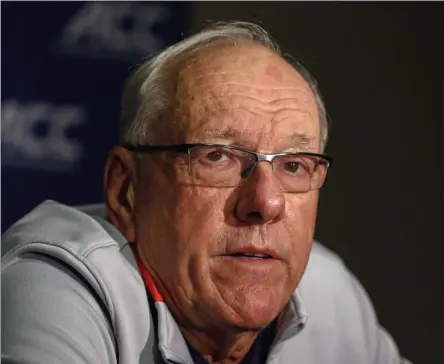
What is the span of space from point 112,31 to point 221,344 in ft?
1.99

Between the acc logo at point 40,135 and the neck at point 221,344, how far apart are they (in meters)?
0.38

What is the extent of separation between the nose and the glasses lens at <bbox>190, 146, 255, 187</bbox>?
0.07 feet

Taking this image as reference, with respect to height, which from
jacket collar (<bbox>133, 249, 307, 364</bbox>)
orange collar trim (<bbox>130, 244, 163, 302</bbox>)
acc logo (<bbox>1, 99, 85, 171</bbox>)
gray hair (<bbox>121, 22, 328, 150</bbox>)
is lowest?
jacket collar (<bbox>133, 249, 307, 364</bbox>)

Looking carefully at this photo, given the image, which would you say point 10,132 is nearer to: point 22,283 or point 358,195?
point 22,283

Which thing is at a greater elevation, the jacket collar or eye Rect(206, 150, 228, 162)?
eye Rect(206, 150, 228, 162)

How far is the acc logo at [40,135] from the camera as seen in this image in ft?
4.04

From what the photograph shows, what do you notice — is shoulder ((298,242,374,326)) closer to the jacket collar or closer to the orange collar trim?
the jacket collar

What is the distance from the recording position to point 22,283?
3.60 ft

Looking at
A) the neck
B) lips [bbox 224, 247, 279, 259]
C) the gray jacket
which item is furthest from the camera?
the neck

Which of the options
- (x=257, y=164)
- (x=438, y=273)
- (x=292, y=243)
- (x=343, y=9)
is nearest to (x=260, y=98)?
(x=257, y=164)

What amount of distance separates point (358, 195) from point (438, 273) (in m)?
0.26

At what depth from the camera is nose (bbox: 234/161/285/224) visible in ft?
3.72

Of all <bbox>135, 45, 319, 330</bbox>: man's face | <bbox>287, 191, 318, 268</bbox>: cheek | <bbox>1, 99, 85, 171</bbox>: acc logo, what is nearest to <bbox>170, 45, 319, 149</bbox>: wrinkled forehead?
<bbox>135, 45, 319, 330</bbox>: man's face

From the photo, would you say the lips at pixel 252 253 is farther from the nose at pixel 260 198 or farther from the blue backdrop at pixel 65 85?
the blue backdrop at pixel 65 85
